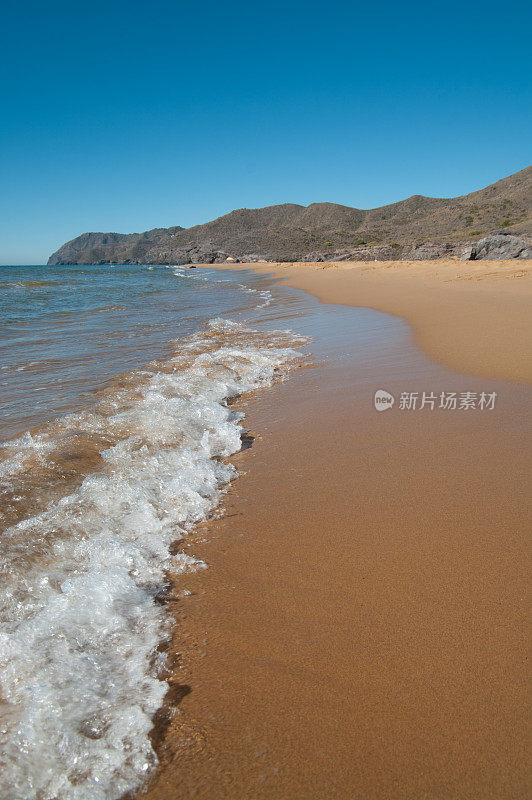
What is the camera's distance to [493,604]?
1627mm

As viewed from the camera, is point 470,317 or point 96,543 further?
point 470,317

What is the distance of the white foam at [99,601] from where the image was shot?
1150 millimetres

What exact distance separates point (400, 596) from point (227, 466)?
59.0 inches

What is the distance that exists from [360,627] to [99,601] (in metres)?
0.96

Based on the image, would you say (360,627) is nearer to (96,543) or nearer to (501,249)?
(96,543)

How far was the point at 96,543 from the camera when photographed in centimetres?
203

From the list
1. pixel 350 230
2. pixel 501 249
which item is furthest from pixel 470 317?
pixel 350 230

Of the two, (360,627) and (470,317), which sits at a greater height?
(470,317)

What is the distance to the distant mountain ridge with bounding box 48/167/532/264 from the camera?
1858 inches

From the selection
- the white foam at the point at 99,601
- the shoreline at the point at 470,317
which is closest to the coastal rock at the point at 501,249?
the shoreline at the point at 470,317

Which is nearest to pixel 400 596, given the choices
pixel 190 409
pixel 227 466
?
pixel 227 466

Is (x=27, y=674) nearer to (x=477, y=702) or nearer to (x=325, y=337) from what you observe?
(x=477, y=702)

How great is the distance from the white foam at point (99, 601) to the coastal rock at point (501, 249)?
76.0 ft

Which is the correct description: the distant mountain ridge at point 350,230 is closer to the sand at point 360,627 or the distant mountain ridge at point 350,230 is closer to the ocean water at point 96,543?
the ocean water at point 96,543
